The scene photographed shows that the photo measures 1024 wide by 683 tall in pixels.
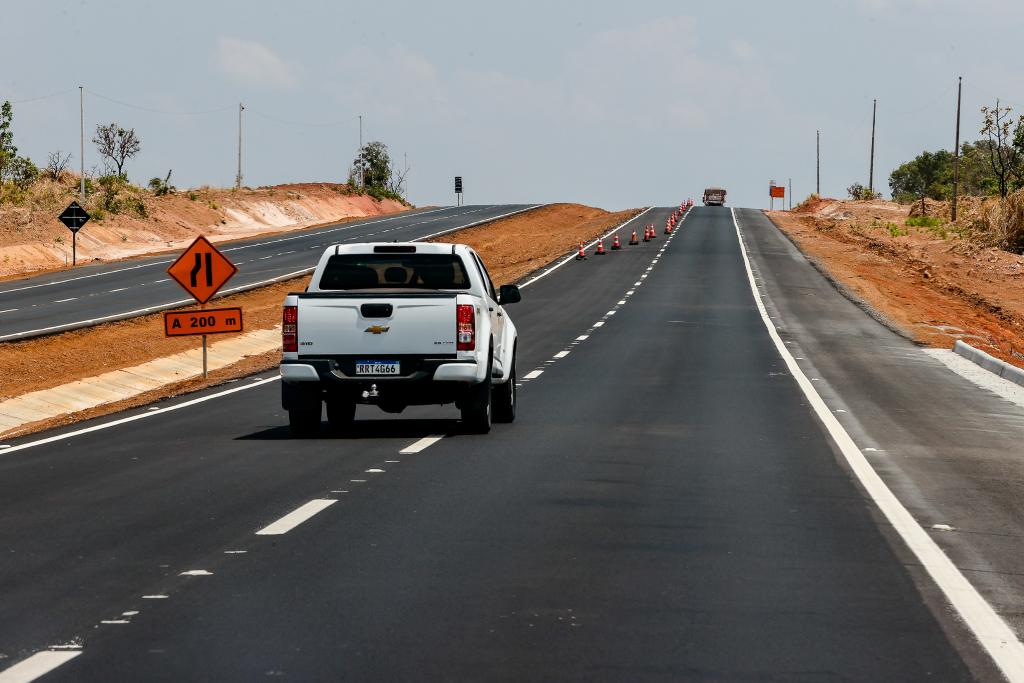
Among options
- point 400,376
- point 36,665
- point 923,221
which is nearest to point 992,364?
point 400,376

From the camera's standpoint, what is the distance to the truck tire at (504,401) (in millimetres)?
15883

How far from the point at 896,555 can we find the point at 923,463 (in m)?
4.70

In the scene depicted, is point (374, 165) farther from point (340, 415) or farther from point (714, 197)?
point (340, 415)

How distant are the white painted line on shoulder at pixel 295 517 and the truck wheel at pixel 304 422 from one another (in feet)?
14.3

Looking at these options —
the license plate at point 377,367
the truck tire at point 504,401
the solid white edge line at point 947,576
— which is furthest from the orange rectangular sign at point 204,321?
the solid white edge line at point 947,576

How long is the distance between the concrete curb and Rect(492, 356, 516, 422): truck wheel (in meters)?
9.68

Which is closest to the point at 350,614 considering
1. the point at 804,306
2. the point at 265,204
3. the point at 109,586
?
the point at 109,586

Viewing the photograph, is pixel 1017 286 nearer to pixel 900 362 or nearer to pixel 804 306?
pixel 804 306

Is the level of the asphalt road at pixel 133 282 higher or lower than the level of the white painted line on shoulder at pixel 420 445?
lower

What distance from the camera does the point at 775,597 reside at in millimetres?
7164

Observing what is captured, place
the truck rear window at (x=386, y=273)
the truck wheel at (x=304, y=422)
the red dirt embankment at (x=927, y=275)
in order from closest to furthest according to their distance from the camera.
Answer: the truck wheel at (x=304, y=422), the truck rear window at (x=386, y=273), the red dirt embankment at (x=927, y=275)

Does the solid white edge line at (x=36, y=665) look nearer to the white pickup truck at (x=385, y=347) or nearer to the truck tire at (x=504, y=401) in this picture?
the white pickup truck at (x=385, y=347)

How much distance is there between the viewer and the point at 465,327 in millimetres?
14055

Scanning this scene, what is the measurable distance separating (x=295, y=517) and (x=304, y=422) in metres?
5.30
